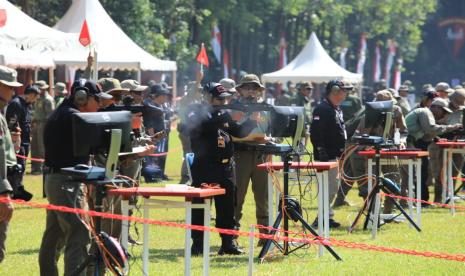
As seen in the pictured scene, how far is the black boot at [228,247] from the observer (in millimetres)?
13312

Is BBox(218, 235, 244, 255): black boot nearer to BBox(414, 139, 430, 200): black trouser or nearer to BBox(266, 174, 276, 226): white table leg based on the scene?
BBox(266, 174, 276, 226): white table leg

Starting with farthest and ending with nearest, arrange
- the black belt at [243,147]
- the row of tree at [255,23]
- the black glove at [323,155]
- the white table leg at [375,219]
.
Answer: the row of tree at [255,23]
the black glove at [323,155]
the white table leg at [375,219]
the black belt at [243,147]

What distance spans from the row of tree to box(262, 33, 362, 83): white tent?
229 inches

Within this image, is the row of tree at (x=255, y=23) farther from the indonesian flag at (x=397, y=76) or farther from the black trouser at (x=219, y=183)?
the black trouser at (x=219, y=183)

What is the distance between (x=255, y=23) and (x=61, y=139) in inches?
2229

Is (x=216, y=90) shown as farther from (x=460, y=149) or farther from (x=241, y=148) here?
(x=460, y=149)

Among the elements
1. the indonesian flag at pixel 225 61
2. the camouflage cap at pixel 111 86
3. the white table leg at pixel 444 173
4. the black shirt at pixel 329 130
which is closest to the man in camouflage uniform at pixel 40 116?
the white table leg at pixel 444 173

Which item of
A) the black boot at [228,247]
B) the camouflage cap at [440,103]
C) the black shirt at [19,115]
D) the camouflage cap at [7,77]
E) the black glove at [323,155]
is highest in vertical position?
the camouflage cap at [7,77]

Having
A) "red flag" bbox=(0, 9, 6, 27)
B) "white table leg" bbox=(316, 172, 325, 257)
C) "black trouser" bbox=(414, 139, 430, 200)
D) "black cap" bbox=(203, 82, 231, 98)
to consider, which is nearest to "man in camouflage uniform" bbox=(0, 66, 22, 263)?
"black cap" bbox=(203, 82, 231, 98)

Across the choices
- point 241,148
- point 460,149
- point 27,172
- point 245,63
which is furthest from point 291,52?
point 241,148

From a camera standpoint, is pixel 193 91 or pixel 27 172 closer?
pixel 193 91

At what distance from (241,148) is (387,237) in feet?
7.95

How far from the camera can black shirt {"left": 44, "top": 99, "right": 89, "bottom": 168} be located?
31.4 ft

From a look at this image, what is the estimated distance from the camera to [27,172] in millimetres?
26328
